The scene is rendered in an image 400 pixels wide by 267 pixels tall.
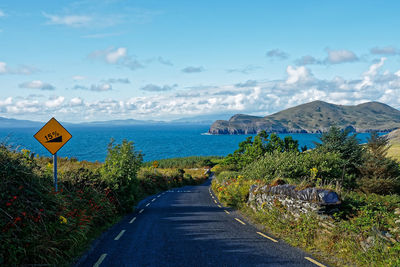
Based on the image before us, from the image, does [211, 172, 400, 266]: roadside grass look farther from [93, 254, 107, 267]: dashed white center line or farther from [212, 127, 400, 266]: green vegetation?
→ [93, 254, 107, 267]: dashed white center line

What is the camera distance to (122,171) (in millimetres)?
16062

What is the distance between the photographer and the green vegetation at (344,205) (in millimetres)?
7398

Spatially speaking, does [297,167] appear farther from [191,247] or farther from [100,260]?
[100,260]

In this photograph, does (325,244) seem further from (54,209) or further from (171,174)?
(171,174)

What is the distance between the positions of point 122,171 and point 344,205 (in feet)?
36.2

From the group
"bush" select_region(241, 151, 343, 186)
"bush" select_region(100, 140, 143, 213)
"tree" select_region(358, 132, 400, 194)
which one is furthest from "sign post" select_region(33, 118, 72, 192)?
"tree" select_region(358, 132, 400, 194)

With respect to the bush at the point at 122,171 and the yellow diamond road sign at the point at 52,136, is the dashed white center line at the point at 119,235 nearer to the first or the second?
the yellow diamond road sign at the point at 52,136

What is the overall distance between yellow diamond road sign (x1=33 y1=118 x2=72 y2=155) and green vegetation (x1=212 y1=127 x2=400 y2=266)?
8.44 meters

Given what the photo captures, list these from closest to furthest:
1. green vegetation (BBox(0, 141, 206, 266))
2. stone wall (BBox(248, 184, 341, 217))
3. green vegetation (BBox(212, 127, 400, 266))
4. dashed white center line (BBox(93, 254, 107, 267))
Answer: green vegetation (BBox(0, 141, 206, 266)) → dashed white center line (BBox(93, 254, 107, 267)) → green vegetation (BBox(212, 127, 400, 266)) → stone wall (BBox(248, 184, 341, 217))

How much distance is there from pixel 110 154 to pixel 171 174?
30234 millimetres

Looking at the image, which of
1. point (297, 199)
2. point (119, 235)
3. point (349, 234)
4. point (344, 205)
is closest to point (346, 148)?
point (297, 199)

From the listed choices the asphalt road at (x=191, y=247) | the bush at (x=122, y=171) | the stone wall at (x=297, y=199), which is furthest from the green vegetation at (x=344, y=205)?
the bush at (x=122, y=171)

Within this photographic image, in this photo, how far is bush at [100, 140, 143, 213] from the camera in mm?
15688

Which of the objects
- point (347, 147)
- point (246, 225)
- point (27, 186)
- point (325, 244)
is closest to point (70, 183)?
point (27, 186)
